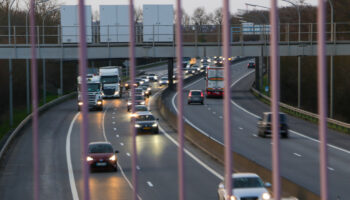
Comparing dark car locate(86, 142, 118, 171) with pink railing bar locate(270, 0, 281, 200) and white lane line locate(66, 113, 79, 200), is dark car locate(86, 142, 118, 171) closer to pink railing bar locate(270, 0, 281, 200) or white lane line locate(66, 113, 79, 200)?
white lane line locate(66, 113, 79, 200)

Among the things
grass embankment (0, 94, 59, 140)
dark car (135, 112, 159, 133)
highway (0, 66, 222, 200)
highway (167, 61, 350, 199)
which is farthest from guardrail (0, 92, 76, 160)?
highway (167, 61, 350, 199)

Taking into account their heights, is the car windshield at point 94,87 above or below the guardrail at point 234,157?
above

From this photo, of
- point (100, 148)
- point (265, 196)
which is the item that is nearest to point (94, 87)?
point (100, 148)

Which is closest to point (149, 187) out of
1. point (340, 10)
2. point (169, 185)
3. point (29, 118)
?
point (169, 185)

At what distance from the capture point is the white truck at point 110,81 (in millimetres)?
89250

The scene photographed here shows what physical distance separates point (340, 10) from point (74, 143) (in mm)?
44197

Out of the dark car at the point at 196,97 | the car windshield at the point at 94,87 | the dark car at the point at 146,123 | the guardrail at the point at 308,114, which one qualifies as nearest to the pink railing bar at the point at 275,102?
the guardrail at the point at 308,114

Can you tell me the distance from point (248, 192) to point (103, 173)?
45.2ft

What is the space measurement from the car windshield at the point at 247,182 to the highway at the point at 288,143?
179 inches

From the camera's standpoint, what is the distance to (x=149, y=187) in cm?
3109

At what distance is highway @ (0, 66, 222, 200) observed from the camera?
98.8ft

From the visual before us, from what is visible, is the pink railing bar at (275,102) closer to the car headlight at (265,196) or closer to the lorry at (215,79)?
the car headlight at (265,196)

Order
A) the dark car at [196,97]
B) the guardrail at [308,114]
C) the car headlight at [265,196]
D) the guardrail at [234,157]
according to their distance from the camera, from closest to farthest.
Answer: the guardrail at [234,157] < the car headlight at [265,196] < the guardrail at [308,114] < the dark car at [196,97]

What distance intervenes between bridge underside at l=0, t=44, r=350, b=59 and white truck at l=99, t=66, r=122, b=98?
33738 millimetres
